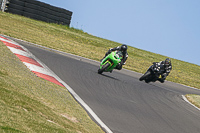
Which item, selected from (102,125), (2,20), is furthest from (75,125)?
(2,20)

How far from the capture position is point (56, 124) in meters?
4.81

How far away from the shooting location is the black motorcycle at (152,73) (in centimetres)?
1545

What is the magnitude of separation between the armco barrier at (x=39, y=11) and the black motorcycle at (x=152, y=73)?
13920mm

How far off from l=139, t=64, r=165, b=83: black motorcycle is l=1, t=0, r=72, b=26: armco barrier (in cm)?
1392

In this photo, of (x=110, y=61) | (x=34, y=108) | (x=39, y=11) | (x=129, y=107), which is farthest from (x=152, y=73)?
(x=39, y=11)

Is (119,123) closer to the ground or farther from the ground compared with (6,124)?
closer to the ground

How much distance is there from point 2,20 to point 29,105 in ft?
60.2

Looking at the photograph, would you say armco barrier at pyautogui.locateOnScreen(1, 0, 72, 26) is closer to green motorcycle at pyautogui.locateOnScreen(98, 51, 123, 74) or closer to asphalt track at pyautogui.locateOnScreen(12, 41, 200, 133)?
green motorcycle at pyautogui.locateOnScreen(98, 51, 123, 74)

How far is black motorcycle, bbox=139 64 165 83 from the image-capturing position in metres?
15.5

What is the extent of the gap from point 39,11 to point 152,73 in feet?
48.1

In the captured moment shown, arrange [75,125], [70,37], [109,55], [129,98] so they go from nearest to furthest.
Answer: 1. [75,125]
2. [129,98]
3. [109,55]
4. [70,37]

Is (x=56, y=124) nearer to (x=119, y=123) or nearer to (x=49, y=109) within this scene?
(x=49, y=109)

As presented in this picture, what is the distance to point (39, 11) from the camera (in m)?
27.8

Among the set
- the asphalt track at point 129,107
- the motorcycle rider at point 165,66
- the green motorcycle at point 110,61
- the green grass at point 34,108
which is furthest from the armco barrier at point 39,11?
the green grass at point 34,108
